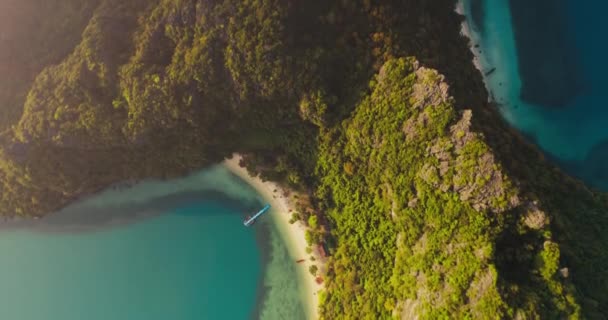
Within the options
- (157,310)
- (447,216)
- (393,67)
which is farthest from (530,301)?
(157,310)

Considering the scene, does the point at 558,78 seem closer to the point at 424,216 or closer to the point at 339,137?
the point at 424,216

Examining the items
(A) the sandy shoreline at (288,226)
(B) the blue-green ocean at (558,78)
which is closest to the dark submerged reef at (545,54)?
(B) the blue-green ocean at (558,78)

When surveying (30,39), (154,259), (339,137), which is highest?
(30,39)

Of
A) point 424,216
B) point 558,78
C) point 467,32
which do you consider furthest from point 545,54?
point 424,216

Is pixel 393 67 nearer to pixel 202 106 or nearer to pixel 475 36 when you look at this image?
pixel 475 36

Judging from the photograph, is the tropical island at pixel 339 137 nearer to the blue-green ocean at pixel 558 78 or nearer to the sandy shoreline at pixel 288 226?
the sandy shoreline at pixel 288 226
